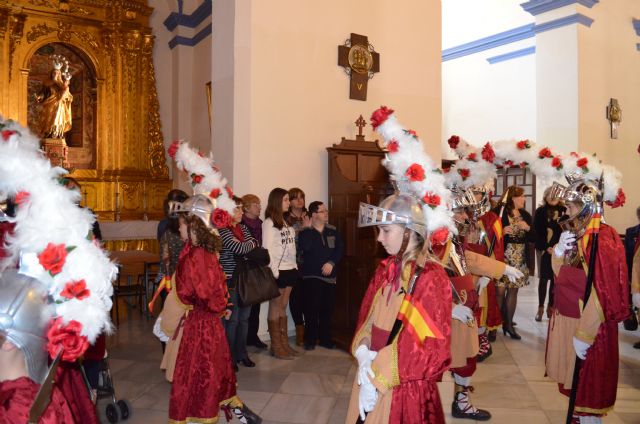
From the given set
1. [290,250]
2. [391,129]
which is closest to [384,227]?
[391,129]

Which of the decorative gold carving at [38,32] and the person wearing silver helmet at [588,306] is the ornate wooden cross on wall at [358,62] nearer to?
A: the person wearing silver helmet at [588,306]

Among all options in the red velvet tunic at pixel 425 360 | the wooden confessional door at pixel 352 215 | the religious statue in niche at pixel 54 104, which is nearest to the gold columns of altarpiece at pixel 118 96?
the religious statue in niche at pixel 54 104

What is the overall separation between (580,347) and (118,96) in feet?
35.5

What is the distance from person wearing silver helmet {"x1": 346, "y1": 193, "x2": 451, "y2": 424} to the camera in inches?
85.8

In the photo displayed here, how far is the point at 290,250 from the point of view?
5.84m

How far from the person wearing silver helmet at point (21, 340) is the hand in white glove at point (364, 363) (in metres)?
1.27

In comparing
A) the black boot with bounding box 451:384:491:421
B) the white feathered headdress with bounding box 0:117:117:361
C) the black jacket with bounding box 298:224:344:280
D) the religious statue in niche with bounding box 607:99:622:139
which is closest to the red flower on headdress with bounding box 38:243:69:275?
the white feathered headdress with bounding box 0:117:117:361

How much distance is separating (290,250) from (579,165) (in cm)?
307

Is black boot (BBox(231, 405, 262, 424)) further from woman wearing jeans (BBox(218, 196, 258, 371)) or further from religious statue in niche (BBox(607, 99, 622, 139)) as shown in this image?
religious statue in niche (BBox(607, 99, 622, 139))

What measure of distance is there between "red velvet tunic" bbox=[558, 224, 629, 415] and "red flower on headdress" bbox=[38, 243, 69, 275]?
3.08 meters

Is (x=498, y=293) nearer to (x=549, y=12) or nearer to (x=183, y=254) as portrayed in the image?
(x=183, y=254)

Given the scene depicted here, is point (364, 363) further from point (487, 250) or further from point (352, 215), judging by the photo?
point (352, 215)

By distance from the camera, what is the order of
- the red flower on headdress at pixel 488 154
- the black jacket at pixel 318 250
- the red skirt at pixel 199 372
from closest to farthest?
1. the red skirt at pixel 199 372
2. the red flower on headdress at pixel 488 154
3. the black jacket at pixel 318 250

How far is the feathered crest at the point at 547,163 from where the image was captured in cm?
396
